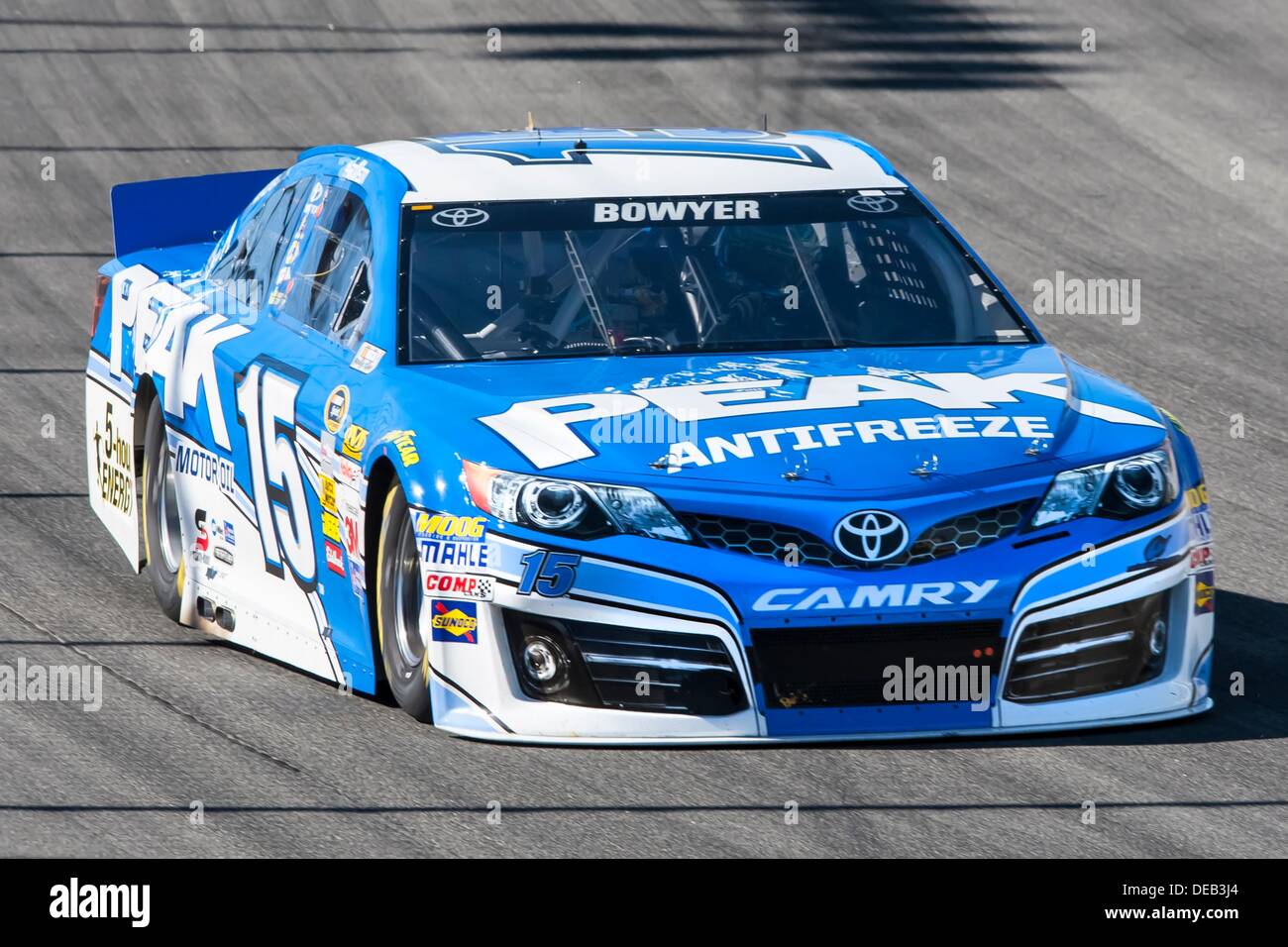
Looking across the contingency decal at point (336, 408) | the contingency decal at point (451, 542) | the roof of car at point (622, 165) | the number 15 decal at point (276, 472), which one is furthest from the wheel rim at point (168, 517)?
the contingency decal at point (451, 542)

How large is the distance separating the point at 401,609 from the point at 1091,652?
6.30 ft

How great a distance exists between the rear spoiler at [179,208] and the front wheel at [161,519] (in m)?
1.12

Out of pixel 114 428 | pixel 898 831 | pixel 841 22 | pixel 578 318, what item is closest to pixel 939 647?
pixel 898 831

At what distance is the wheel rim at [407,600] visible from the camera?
20.5 ft

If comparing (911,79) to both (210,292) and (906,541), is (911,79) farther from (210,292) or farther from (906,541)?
(906,541)

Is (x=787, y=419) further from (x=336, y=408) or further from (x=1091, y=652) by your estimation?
(x=336, y=408)

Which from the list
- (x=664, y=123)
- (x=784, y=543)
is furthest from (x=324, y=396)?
(x=664, y=123)

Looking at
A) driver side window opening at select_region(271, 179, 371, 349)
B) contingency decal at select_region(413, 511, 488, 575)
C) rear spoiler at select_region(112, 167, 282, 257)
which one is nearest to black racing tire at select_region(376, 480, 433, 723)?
contingency decal at select_region(413, 511, 488, 575)

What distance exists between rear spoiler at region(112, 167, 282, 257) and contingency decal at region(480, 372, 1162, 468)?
140 inches

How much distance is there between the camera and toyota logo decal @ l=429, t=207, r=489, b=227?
7.11m

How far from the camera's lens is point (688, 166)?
7414mm

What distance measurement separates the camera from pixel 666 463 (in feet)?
19.3

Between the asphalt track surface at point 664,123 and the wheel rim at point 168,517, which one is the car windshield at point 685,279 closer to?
the asphalt track surface at point 664,123

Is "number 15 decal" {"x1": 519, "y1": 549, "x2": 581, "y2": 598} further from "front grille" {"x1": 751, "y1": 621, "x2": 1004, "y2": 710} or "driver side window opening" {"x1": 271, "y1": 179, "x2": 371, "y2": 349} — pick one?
"driver side window opening" {"x1": 271, "y1": 179, "x2": 371, "y2": 349}
